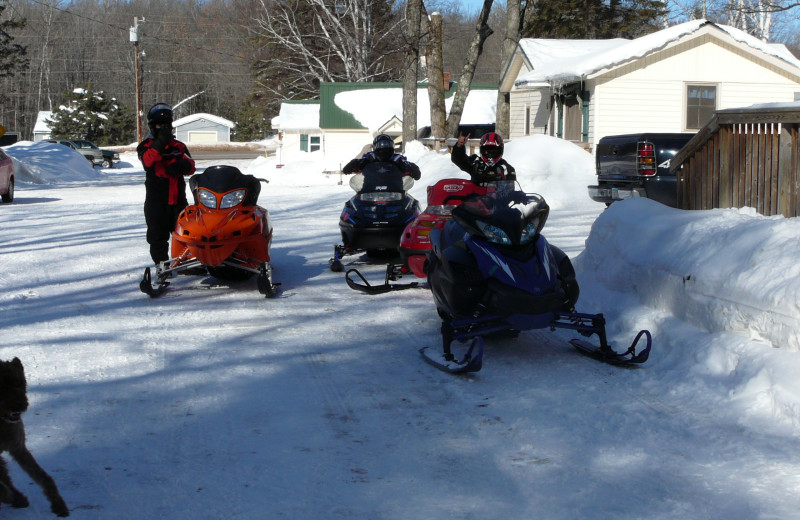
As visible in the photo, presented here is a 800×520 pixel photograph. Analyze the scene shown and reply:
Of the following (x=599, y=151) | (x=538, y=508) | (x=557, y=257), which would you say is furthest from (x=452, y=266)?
(x=599, y=151)

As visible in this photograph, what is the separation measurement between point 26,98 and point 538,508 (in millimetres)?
105029

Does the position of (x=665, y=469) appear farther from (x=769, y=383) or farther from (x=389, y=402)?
(x=389, y=402)

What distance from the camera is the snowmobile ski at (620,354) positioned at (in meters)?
5.95

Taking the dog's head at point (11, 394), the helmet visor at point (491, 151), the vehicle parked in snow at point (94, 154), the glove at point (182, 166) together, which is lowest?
the dog's head at point (11, 394)

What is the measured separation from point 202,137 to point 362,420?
86465mm

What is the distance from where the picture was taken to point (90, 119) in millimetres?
75750

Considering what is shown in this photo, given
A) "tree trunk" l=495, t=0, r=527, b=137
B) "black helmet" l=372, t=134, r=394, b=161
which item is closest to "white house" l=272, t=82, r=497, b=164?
"tree trunk" l=495, t=0, r=527, b=137

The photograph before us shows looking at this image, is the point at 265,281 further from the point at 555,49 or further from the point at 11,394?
the point at 555,49

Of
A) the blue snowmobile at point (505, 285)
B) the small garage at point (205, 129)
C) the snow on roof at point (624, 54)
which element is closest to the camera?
the blue snowmobile at point (505, 285)

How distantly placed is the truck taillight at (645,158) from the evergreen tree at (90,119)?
223ft

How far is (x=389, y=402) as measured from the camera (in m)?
A: 5.37

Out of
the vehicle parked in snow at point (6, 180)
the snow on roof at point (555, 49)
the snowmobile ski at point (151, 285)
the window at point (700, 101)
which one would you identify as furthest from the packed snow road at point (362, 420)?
the snow on roof at point (555, 49)

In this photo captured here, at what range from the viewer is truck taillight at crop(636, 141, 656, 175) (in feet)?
48.1

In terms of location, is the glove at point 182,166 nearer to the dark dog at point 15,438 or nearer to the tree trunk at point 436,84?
the dark dog at point 15,438
